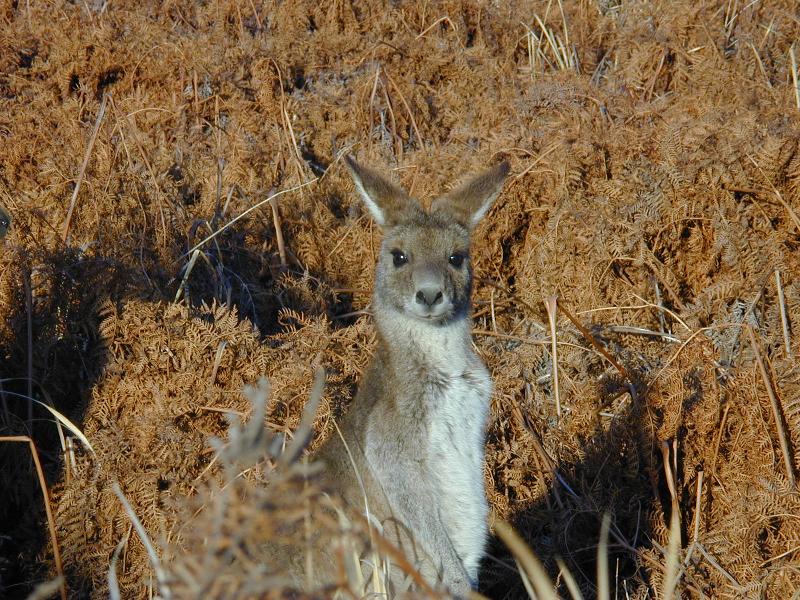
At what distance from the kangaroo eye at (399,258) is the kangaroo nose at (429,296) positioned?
308 mm

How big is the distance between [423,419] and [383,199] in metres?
1.10

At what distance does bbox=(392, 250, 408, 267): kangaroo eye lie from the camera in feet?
12.9

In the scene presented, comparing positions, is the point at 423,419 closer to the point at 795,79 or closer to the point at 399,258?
the point at 399,258

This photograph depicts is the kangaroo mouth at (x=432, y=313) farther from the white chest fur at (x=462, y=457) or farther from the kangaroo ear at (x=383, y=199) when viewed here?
the kangaroo ear at (x=383, y=199)

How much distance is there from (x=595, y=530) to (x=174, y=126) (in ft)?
13.8

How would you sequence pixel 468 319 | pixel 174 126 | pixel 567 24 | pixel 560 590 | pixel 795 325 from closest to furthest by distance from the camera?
pixel 468 319 → pixel 560 590 → pixel 795 325 → pixel 174 126 → pixel 567 24

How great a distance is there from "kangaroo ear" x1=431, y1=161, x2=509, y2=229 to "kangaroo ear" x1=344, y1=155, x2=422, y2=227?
161 millimetres

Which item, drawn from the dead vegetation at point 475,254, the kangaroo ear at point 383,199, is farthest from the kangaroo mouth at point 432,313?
the dead vegetation at point 475,254

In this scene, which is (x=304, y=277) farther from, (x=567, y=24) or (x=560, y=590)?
(x=567, y=24)

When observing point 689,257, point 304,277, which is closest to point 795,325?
point 689,257

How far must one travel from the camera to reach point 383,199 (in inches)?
159

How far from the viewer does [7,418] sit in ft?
14.5

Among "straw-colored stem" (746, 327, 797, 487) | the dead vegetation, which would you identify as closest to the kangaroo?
the dead vegetation

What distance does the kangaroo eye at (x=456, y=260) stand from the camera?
396cm
